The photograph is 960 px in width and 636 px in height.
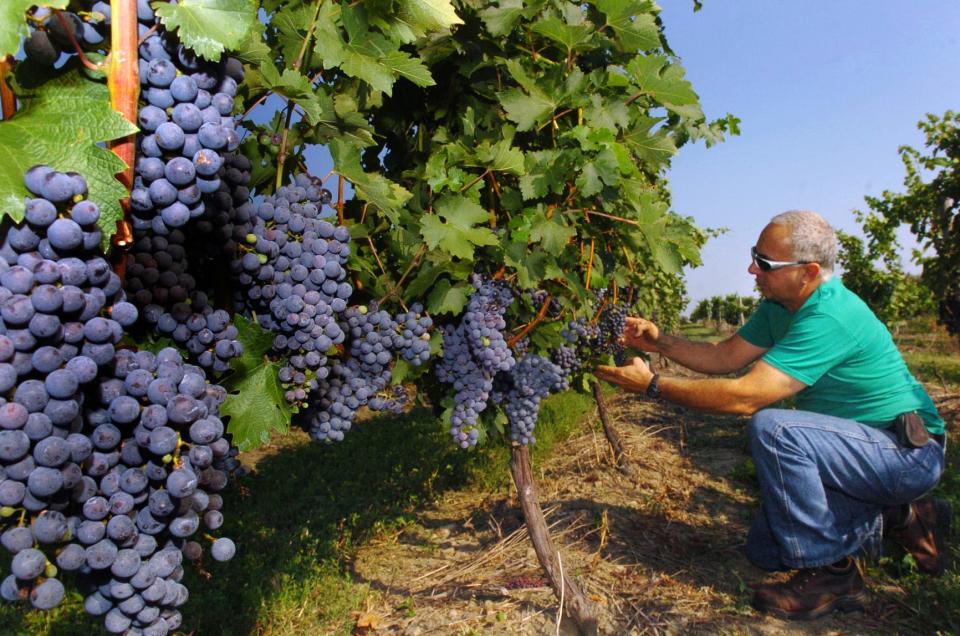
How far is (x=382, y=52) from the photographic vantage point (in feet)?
6.01

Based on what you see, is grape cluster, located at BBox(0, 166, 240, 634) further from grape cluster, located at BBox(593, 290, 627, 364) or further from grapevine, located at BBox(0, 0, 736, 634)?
grape cluster, located at BBox(593, 290, 627, 364)

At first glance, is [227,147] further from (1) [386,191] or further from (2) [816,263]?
(2) [816,263]

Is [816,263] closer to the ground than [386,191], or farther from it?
farther from it

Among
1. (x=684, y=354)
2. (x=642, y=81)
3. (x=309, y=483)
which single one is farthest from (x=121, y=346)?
(x=309, y=483)

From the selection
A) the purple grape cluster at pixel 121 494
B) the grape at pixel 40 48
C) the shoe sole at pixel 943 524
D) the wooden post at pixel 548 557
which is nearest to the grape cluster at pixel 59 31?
the grape at pixel 40 48

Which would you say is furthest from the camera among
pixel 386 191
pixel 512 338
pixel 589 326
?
pixel 589 326

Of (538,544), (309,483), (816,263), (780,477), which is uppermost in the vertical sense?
(816,263)

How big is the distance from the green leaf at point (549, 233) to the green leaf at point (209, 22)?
150 cm

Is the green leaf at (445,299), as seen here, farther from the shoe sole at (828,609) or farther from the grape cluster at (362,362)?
the shoe sole at (828,609)

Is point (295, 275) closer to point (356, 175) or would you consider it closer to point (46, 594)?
point (356, 175)

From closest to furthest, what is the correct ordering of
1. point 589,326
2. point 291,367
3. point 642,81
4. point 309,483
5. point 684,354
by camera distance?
1. point 291,367
2. point 642,81
3. point 589,326
4. point 684,354
5. point 309,483

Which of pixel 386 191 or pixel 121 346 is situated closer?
pixel 121 346

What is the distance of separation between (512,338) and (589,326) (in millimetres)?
521

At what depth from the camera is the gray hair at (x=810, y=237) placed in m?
3.32
